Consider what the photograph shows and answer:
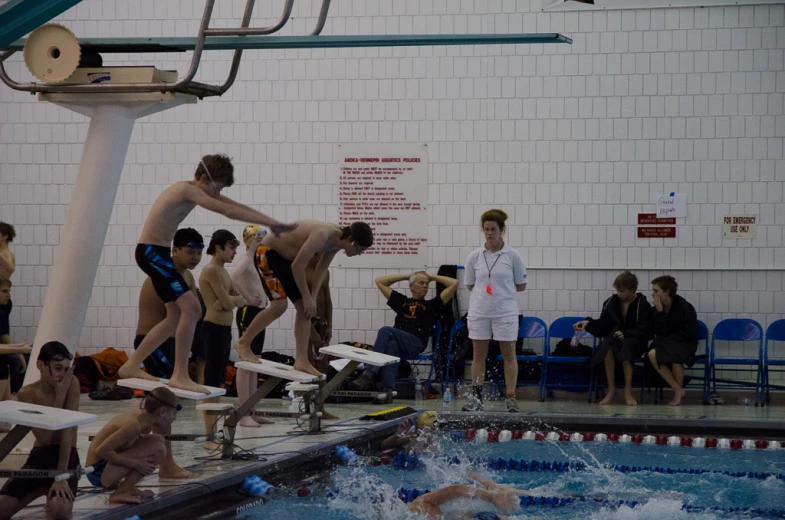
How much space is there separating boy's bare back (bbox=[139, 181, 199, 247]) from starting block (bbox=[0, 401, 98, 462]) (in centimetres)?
157

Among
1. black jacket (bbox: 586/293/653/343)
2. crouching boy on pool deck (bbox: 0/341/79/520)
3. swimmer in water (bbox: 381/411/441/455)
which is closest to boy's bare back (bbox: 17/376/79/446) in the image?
crouching boy on pool deck (bbox: 0/341/79/520)

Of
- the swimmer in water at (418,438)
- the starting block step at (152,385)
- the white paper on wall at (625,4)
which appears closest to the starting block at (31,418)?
the starting block step at (152,385)

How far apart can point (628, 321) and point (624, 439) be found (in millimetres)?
2015

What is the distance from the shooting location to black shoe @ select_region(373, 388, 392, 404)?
33.3 feet

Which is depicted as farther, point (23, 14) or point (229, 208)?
point (229, 208)

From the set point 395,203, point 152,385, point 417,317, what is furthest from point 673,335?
point 152,385

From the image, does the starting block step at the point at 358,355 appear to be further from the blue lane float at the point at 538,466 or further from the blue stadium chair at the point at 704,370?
the blue stadium chair at the point at 704,370

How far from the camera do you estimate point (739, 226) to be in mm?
A: 11289

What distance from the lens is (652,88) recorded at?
37.7ft

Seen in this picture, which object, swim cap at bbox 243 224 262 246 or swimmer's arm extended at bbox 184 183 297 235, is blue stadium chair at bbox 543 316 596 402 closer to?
swim cap at bbox 243 224 262 246

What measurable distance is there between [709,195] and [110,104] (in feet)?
23.5

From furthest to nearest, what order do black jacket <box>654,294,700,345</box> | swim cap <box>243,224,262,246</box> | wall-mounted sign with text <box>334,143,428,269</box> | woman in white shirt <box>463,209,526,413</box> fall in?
wall-mounted sign with text <box>334,143,428,269</box> < black jacket <box>654,294,700,345</box> < woman in white shirt <box>463,209,526,413</box> < swim cap <box>243,224,262,246</box>

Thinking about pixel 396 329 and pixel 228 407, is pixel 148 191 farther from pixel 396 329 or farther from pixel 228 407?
pixel 228 407

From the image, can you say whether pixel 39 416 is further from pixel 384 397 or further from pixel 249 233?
pixel 384 397
